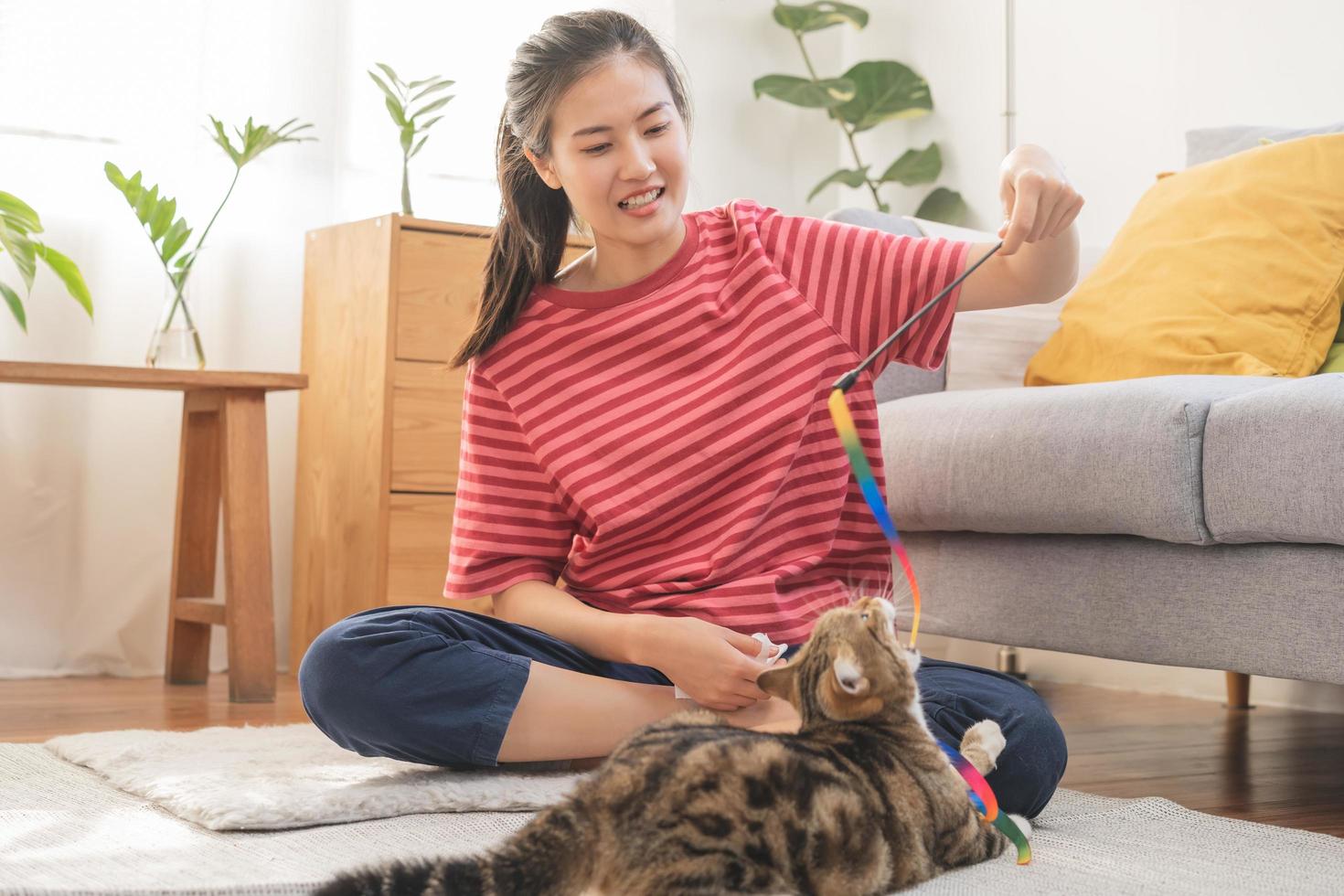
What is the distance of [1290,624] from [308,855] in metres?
1.00

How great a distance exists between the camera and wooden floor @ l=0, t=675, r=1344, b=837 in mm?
1598

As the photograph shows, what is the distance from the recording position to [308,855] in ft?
3.77

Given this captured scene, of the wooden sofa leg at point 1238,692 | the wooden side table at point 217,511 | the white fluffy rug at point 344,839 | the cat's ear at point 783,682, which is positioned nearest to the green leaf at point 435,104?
the wooden side table at point 217,511

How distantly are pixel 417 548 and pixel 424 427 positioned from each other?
232 mm

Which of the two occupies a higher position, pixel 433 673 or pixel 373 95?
pixel 373 95

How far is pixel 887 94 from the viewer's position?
3.35 m

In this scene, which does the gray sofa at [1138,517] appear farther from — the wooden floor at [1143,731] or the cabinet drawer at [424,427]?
the cabinet drawer at [424,427]

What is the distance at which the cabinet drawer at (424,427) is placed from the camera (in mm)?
2600

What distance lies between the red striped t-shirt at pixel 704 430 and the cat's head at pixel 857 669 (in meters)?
0.32

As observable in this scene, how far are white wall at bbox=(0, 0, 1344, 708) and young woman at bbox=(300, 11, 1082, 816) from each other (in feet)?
4.16

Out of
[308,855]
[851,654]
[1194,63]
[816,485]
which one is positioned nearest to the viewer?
[851,654]

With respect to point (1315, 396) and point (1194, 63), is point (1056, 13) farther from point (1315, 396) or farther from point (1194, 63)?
point (1315, 396)

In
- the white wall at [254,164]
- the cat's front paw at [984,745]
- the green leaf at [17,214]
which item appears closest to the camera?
the cat's front paw at [984,745]

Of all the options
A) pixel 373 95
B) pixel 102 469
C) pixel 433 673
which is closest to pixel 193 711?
pixel 102 469
